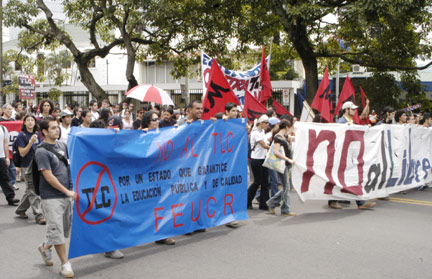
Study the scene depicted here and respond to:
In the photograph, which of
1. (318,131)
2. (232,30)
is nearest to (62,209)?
(318,131)

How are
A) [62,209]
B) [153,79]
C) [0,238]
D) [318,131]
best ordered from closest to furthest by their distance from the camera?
[62,209] → [0,238] → [318,131] → [153,79]

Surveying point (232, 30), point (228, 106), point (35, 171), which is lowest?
point (35, 171)

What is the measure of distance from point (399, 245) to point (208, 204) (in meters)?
2.56

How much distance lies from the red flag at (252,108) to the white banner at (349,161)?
1.03 m

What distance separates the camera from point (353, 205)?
29.4 feet

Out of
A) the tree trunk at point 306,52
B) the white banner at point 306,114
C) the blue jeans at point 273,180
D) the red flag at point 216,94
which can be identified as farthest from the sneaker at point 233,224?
the tree trunk at point 306,52

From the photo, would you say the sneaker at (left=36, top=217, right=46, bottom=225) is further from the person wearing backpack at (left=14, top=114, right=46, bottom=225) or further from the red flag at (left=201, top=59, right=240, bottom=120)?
the red flag at (left=201, top=59, right=240, bottom=120)

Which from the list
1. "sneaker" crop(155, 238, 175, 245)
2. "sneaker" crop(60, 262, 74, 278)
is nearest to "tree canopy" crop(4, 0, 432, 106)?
"sneaker" crop(155, 238, 175, 245)

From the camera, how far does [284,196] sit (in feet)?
25.9

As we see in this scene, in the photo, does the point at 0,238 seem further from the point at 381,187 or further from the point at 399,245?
the point at 381,187

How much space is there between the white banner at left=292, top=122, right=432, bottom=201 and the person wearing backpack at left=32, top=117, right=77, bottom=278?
4059 millimetres

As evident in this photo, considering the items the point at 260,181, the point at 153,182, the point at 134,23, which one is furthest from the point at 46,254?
the point at 134,23

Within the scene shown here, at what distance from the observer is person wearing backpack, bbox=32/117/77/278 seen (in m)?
4.83

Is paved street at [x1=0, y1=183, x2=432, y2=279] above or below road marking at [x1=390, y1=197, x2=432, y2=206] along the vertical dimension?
above
